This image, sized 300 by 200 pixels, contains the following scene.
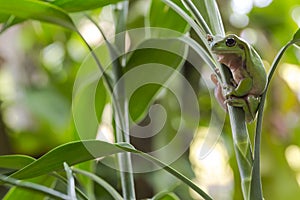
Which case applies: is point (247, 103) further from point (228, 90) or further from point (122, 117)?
point (122, 117)

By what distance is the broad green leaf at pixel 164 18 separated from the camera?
68cm

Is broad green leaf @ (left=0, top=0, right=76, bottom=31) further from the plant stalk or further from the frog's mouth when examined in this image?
the frog's mouth

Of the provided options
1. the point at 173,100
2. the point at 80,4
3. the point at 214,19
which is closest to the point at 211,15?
the point at 214,19

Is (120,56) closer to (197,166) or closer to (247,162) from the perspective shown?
(247,162)

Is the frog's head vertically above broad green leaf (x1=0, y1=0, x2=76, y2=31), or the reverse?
broad green leaf (x1=0, y1=0, x2=76, y2=31)

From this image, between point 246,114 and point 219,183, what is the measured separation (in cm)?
81

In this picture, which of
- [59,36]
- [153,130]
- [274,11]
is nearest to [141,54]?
[153,130]

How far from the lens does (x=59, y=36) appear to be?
143 centimetres

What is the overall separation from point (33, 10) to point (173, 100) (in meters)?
0.61

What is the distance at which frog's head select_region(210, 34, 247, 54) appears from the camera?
1.37 ft

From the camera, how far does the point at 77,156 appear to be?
464 mm

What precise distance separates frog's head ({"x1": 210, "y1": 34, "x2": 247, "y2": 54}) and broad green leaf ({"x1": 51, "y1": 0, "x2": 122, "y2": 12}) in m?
0.17

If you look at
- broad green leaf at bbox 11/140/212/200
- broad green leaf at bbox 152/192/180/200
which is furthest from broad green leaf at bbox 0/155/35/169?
broad green leaf at bbox 152/192/180/200

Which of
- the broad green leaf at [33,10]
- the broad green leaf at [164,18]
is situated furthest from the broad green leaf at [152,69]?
the broad green leaf at [33,10]
